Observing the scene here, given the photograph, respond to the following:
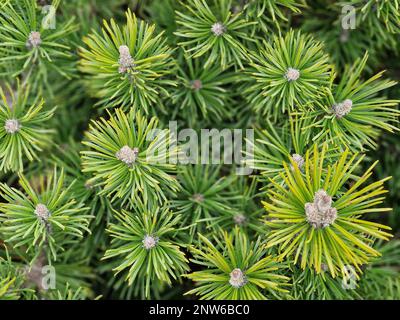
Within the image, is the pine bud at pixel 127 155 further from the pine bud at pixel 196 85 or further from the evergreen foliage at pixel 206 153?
the pine bud at pixel 196 85

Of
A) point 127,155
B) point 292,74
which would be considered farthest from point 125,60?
point 292,74

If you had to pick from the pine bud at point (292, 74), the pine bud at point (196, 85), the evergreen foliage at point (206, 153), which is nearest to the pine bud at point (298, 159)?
the evergreen foliage at point (206, 153)

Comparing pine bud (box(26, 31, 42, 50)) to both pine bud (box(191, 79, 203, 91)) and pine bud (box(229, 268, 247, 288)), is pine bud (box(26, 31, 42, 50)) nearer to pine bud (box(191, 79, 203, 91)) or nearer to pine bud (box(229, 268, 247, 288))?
pine bud (box(191, 79, 203, 91))

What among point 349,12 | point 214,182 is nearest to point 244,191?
point 214,182

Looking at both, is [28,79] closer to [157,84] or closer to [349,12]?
[157,84]

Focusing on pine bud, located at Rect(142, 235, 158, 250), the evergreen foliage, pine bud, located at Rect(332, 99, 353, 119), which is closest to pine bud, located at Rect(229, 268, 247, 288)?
the evergreen foliage

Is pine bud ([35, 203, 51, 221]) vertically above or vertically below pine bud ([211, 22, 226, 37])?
below

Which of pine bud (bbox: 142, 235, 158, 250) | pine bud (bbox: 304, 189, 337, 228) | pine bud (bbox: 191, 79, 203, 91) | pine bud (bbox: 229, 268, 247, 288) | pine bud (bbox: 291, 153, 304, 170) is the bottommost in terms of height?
pine bud (bbox: 229, 268, 247, 288)
